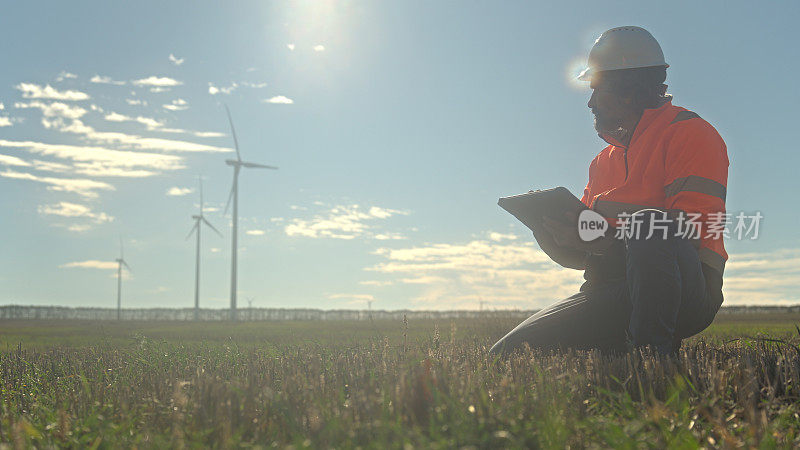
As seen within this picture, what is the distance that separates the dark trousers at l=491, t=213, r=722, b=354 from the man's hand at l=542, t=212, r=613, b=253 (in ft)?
0.60

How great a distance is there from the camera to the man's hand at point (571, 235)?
5723mm

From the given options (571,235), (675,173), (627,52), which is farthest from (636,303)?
(627,52)

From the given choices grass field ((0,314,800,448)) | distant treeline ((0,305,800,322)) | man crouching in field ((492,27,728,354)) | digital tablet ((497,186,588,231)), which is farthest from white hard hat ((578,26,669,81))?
distant treeline ((0,305,800,322))

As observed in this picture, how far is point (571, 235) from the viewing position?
5.73 m

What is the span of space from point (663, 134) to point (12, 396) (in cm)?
603

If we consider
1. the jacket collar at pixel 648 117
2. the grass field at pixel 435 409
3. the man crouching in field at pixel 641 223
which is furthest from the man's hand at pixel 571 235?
the grass field at pixel 435 409

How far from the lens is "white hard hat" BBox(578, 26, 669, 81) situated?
6023mm

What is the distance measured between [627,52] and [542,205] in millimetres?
1729

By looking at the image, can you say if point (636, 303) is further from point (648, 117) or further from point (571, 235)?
point (648, 117)

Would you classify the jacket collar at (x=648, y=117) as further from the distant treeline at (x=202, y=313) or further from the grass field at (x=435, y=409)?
the distant treeline at (x=202, y=313)

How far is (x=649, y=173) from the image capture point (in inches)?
222

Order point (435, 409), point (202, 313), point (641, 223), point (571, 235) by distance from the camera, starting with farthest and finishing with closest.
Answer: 1. point (202, 313)
2. point (571, 235)
3. point (641, 223)
4. point (435, 409)

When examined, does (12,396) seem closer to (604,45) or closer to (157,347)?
(157,347)

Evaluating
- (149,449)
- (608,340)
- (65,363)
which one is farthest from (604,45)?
(65,363)
